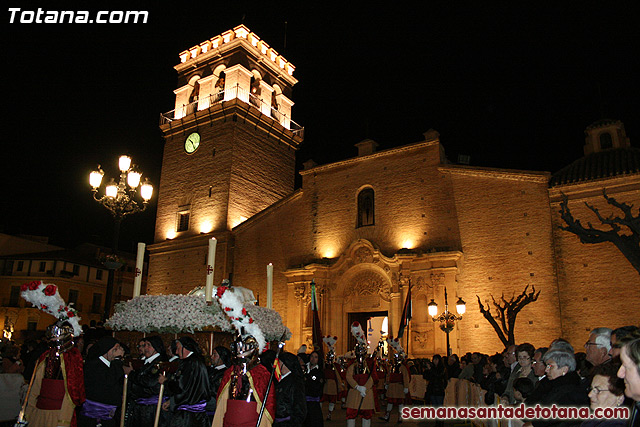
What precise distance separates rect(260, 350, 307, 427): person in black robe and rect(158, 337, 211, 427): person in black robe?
36.0 inches

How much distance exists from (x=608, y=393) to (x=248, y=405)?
11.5ft

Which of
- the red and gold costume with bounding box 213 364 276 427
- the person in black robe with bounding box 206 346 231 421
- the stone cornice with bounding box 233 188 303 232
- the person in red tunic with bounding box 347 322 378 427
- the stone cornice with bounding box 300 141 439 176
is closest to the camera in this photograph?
the red and gold costume with bounding box 213 364 276 427

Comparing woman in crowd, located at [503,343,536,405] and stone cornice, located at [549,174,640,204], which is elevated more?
stone cornice, located at [549,174,640,204]

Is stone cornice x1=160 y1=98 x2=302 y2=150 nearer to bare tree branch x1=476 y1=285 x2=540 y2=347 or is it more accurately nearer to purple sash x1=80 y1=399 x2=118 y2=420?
bare tree branch x1=476 y1=285 x2=540 y2=347

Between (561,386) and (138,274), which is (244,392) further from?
(138,274)

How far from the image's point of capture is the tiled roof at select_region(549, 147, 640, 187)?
62.1 ft

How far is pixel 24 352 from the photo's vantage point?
10.4 m

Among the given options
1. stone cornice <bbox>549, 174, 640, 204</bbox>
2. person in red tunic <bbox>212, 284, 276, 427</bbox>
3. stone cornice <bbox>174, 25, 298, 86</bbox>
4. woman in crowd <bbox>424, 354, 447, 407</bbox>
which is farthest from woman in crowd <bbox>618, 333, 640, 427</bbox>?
stone cornice <bbox>174, 25, 298, 86</bbox>

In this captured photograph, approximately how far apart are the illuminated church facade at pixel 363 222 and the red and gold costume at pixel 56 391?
603 inches

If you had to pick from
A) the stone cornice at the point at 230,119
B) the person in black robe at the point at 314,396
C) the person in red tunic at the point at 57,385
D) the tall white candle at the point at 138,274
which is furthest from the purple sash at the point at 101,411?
the stone cornice at the point at 230,119

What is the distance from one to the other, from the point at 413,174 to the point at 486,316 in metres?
7.54

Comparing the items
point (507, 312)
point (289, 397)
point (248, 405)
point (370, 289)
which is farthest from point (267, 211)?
point (248, 405)

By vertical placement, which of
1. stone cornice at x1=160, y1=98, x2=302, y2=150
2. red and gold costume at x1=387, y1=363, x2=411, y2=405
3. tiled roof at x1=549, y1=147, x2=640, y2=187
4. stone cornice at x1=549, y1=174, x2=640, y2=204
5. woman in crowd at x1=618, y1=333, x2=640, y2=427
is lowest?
red and gold costume at x1=387, y1=363, x2=411, y2=405

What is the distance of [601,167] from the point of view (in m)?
19.8
